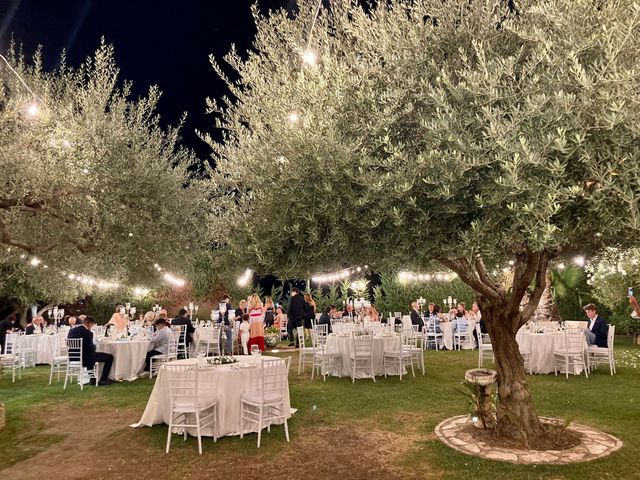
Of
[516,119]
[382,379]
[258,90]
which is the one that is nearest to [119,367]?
[382,379]

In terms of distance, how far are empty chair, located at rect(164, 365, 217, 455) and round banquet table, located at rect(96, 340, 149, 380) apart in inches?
193

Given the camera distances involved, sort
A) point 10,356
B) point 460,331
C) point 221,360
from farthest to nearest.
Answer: point 460,331 < point 10,356 < point 221,360

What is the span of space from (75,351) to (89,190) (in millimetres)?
4808

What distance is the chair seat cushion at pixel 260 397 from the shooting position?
6.40 metres

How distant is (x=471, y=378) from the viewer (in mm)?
6270

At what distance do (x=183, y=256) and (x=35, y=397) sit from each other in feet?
15.3

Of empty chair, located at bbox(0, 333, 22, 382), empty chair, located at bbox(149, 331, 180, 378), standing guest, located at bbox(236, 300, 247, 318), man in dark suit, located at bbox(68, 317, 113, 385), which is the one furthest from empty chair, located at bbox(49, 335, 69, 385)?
standing guest, located at bbox(236, 300, 247, 318)

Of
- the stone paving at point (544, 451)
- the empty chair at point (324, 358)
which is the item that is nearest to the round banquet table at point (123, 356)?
the empty chair at point (324, 358)

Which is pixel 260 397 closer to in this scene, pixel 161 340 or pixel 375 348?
pixel 375 348

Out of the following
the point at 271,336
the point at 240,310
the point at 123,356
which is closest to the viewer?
the point at 123,356

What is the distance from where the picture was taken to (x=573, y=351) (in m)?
9.97

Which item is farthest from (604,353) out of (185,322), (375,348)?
(185,322)

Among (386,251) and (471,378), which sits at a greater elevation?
(386,251)

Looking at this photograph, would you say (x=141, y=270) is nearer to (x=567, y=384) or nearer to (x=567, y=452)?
(x=567, y=452)
